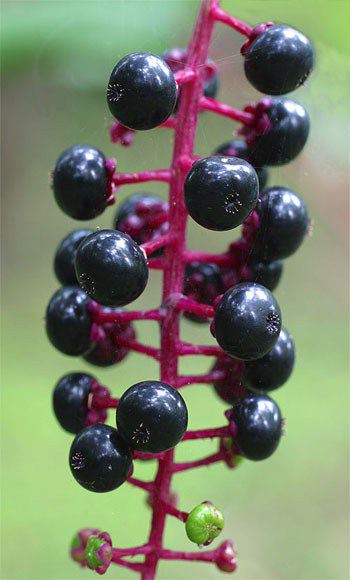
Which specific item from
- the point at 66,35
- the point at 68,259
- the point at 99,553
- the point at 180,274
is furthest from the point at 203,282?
the point at 66,35

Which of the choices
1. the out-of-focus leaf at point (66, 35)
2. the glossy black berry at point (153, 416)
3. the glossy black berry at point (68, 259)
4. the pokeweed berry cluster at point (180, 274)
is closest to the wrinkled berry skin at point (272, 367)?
the pokeweed berry cluster at point (180, 274)

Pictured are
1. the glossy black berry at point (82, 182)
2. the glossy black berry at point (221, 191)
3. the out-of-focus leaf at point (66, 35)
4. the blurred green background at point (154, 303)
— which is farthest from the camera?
the out-of-focus leaf at point (66, 35)

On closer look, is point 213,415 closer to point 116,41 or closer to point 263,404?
point 263,404

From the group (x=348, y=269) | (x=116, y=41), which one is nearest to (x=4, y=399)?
(x=348, y=269)

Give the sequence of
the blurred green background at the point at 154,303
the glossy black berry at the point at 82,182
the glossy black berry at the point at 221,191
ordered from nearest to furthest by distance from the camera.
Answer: the glossy black berry at the point at 221,191 → the glossy black berry at the point at 82,182 → the blurred green background at the point at 154,303

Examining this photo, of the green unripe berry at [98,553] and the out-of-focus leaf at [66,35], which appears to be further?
the out-of-focus leaf at [66,35]

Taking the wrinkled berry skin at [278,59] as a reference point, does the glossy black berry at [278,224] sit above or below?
below

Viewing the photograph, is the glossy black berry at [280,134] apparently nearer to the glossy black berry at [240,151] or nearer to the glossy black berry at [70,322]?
the glossy black berry at [240,151]
